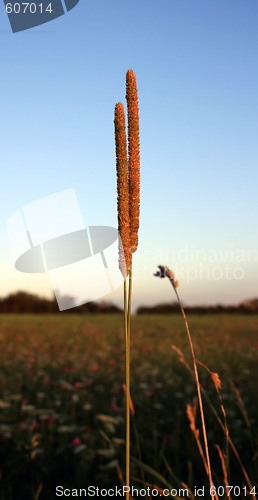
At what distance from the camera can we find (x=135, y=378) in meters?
5.95

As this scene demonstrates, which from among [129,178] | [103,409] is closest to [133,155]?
[129,178]

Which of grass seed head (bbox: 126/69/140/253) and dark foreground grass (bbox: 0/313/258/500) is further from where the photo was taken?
dark foreground grass (bbox: 0/313/258/500)

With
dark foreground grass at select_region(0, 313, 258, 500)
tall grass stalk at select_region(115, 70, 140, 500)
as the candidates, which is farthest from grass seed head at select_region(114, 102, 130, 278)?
dark foreground grass at select_region(0, 313, 258, 500)

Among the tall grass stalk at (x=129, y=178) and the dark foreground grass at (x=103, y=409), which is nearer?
the tall grass stalk at (x=129, y=178)

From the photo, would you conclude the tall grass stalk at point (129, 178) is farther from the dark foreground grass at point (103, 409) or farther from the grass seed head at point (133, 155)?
the dark foreground grass at point (103, 409)

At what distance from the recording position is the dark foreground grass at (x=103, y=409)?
3.25 meters

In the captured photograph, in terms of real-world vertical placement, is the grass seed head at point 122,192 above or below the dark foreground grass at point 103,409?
above

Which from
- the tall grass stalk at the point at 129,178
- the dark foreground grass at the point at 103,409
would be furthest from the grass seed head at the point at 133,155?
the dark foreground grass at the point at 103,409

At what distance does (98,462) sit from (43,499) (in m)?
0.60

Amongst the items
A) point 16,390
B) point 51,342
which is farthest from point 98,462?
point 51,342

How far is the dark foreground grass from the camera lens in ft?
10.7

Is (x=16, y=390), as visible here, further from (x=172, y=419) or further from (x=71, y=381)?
(x=172, y=419)

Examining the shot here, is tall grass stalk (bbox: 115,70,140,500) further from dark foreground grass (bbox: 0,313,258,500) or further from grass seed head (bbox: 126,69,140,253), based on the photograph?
dark foreground grass (bbox: 0,313,258,500)

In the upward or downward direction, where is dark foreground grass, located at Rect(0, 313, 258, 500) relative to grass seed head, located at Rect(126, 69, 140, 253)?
downward
